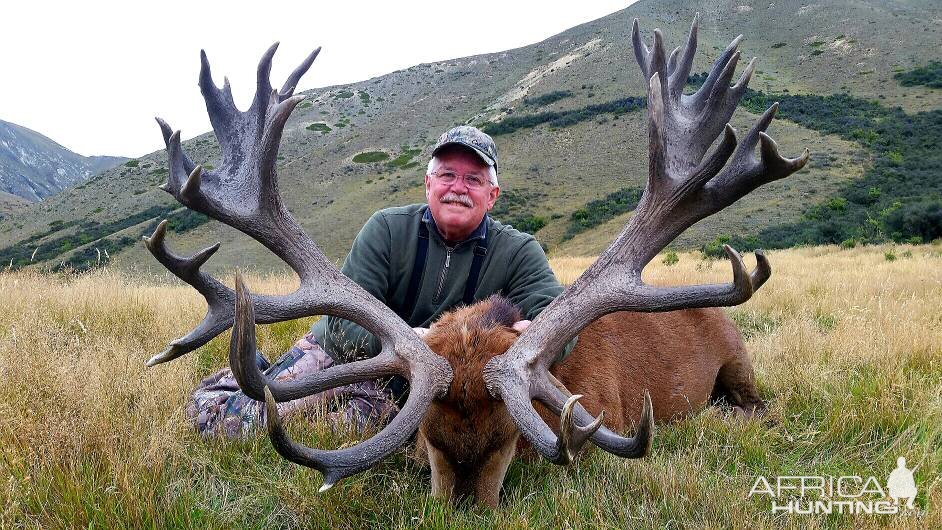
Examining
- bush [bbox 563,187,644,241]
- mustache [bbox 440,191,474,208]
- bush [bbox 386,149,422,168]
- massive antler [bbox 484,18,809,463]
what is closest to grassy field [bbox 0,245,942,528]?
massive antler [bbox 484,18,809,463]

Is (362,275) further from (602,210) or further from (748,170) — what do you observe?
(602,210)

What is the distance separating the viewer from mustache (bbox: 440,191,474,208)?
4.02 metres

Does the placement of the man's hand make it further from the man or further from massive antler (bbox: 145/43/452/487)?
massive antler (bbox: 145/43/452/487)

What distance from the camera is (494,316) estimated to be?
10.5ft

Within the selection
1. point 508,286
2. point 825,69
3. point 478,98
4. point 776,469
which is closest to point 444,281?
point 508,286

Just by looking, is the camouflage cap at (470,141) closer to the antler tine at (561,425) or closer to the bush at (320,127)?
the antler tine at (561,425)

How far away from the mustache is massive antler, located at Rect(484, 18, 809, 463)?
1225 mm

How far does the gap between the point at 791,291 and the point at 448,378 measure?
801cm

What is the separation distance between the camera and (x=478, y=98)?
79.2 m

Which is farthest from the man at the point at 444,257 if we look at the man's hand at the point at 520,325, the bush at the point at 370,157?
the bush at the point at 370,157

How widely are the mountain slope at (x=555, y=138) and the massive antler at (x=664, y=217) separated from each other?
2823 cm

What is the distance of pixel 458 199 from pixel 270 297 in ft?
5.31

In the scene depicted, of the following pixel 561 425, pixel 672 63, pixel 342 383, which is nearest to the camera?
pixel 561 425

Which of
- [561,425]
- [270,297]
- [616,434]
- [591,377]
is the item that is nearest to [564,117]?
[591,377]
